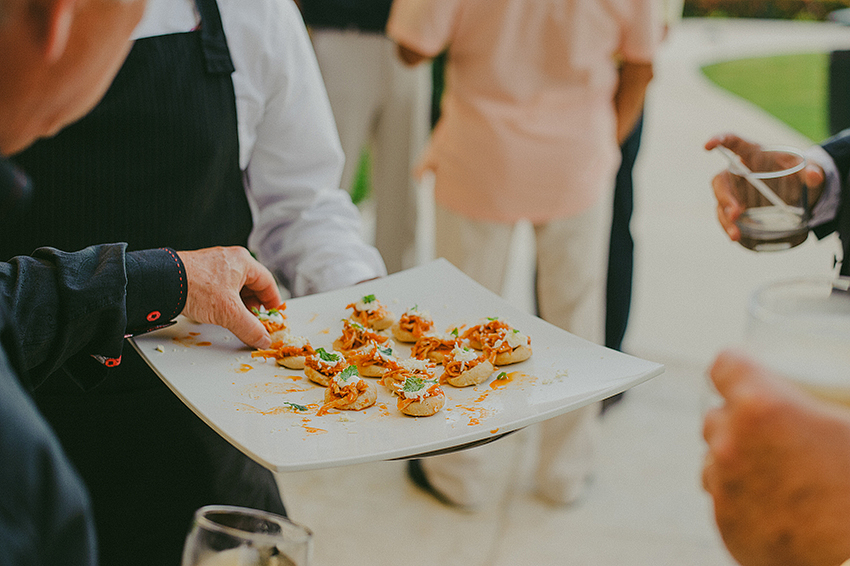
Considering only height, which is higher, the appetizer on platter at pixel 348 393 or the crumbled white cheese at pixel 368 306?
the crumbled white cheese at pixel 368 306

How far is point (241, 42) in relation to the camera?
1.30 m

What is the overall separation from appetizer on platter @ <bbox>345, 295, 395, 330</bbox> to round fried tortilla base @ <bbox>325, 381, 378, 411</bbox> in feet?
0.52

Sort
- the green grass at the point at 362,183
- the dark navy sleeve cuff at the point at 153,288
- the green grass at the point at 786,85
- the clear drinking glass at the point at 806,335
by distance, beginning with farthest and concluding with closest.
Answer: the green grass at the point at 786,85
the green grass at the point at 362,183
the dark navy sleeve cuff at the point at 153,288
the clear drinking glass at the point at 806,335

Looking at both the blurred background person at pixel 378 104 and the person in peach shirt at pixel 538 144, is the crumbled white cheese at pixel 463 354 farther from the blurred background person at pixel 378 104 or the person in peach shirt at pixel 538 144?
the blurred background person at pixel 378 104

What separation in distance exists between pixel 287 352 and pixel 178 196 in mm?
316

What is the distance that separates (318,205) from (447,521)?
4.74 feet

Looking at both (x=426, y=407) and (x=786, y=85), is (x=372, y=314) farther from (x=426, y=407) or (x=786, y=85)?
(x=786, y=85)

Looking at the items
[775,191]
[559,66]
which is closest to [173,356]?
[775,191]

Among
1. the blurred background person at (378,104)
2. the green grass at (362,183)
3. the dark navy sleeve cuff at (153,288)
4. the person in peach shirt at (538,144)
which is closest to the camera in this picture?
the dark navy sleeve cuff at (153,288)

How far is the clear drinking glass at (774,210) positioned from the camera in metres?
1.37

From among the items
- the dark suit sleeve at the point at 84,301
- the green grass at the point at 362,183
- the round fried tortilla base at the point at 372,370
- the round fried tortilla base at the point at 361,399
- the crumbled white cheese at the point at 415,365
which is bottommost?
the green grass at the point at 362,183

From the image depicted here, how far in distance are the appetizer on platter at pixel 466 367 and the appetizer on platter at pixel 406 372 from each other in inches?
1.1

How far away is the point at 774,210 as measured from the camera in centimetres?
139

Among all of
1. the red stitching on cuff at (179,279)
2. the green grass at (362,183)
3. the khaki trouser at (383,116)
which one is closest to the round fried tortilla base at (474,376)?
the red stitching on cuff at (179,279)
